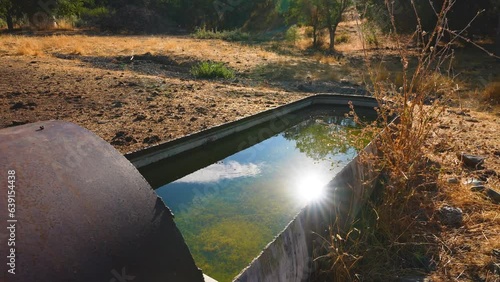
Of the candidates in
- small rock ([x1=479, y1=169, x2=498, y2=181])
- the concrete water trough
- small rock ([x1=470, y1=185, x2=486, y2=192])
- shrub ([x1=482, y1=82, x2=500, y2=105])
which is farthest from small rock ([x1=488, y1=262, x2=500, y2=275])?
shrub ([x1=482, y1=82, x2=500, y2=105])

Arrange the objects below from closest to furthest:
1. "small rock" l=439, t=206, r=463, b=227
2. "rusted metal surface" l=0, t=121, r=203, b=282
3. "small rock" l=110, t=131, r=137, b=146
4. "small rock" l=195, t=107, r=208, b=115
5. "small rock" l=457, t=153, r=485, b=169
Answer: "rusted metal surface" l=0, t=121, r=203, b=282 < "small rock" l=439, t=206, r=463, b=227 < "small rock" l=457, t=153, r=485, b=169 < "small rock" l=110, t=131, r=137, b=146 < "small rock" l=195, t=107, r=208, b=115

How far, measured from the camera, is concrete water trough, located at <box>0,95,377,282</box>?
3.83 ft

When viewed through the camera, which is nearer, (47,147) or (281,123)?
(47,147)

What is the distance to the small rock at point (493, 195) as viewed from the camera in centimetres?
340

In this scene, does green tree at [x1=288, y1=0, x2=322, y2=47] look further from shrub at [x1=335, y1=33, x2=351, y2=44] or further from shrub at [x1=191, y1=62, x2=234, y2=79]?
shrub at [x1=191, y1=62, x2=234, y2=79]

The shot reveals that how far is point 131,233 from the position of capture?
4.65 feet

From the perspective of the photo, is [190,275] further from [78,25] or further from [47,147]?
[78,25]

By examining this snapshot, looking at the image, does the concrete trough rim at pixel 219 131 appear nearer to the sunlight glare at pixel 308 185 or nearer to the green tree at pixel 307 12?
the sunlight glare at pixel 308 185

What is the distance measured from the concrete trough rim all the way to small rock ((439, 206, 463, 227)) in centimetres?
251

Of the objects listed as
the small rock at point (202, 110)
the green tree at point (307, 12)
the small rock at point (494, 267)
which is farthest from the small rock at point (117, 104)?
the green tree at point (307, 12)

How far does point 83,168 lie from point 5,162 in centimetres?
25

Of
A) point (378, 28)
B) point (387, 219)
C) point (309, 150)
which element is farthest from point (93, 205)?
point (378, 28)

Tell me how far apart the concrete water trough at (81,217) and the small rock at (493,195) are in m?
2.59

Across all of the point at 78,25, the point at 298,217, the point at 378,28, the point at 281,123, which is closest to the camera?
the point at 298,217
